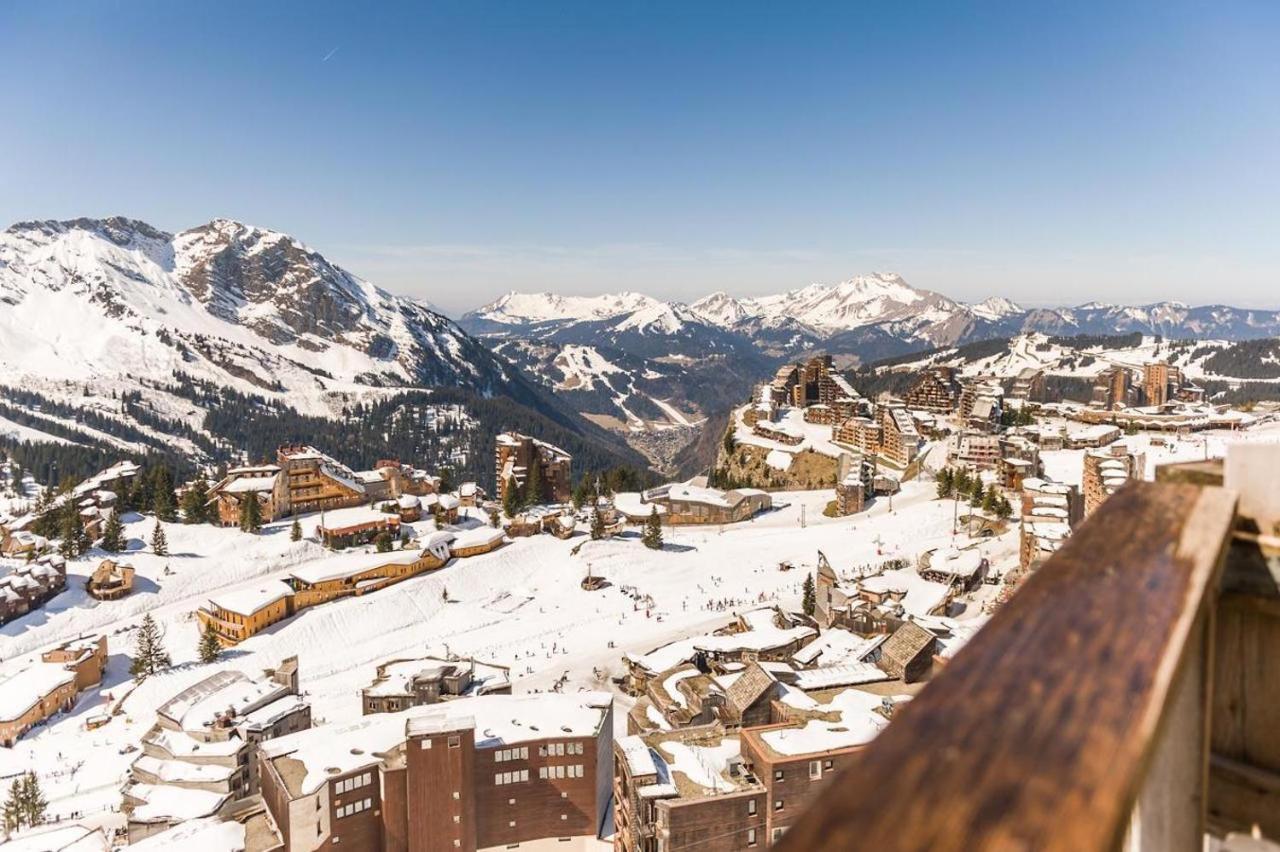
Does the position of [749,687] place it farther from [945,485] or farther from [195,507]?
[195,507]

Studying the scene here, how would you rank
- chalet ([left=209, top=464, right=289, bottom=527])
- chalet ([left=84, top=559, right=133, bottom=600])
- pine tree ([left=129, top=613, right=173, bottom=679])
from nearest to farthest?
1. pine tree ([left=129, top=613, right=173, bottom=679])
2. chalet ([left=84, top=559, right=133, bottom=600])
3. chalet ([left=209, top=464, right=289, bottom=527])

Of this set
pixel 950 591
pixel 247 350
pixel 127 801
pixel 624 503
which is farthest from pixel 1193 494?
pixel 247 350

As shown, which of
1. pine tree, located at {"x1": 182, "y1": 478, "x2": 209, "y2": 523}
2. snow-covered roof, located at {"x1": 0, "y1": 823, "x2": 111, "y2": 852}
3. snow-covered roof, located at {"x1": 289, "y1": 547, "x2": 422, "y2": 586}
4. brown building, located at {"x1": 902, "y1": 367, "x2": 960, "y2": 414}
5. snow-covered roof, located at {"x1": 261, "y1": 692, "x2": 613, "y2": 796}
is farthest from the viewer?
brown building, located at {"x1": 902, "y1": 367, "x2": 960, "y2": 414}

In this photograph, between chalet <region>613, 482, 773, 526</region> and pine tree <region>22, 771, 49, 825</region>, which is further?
chalet <region>613, 482, 773, 526</region>

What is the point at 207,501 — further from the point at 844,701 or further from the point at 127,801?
the point at 844,701

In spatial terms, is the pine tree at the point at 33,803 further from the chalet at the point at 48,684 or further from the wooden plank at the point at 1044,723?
the wooden plank at the point at 1044,723

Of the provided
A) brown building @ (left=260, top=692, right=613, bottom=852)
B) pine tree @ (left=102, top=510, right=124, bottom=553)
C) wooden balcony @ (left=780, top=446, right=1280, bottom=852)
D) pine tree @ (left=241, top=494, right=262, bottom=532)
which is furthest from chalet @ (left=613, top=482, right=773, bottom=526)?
wooden balcony @ (left=780, top=446, right=1280, bottom=852)

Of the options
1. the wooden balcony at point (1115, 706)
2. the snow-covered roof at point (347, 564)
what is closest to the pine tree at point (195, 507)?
the snow-covered roof at point (347, 564)

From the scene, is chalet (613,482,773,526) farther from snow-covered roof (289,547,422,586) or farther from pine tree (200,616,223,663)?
pine tree (200,616,223,663)
